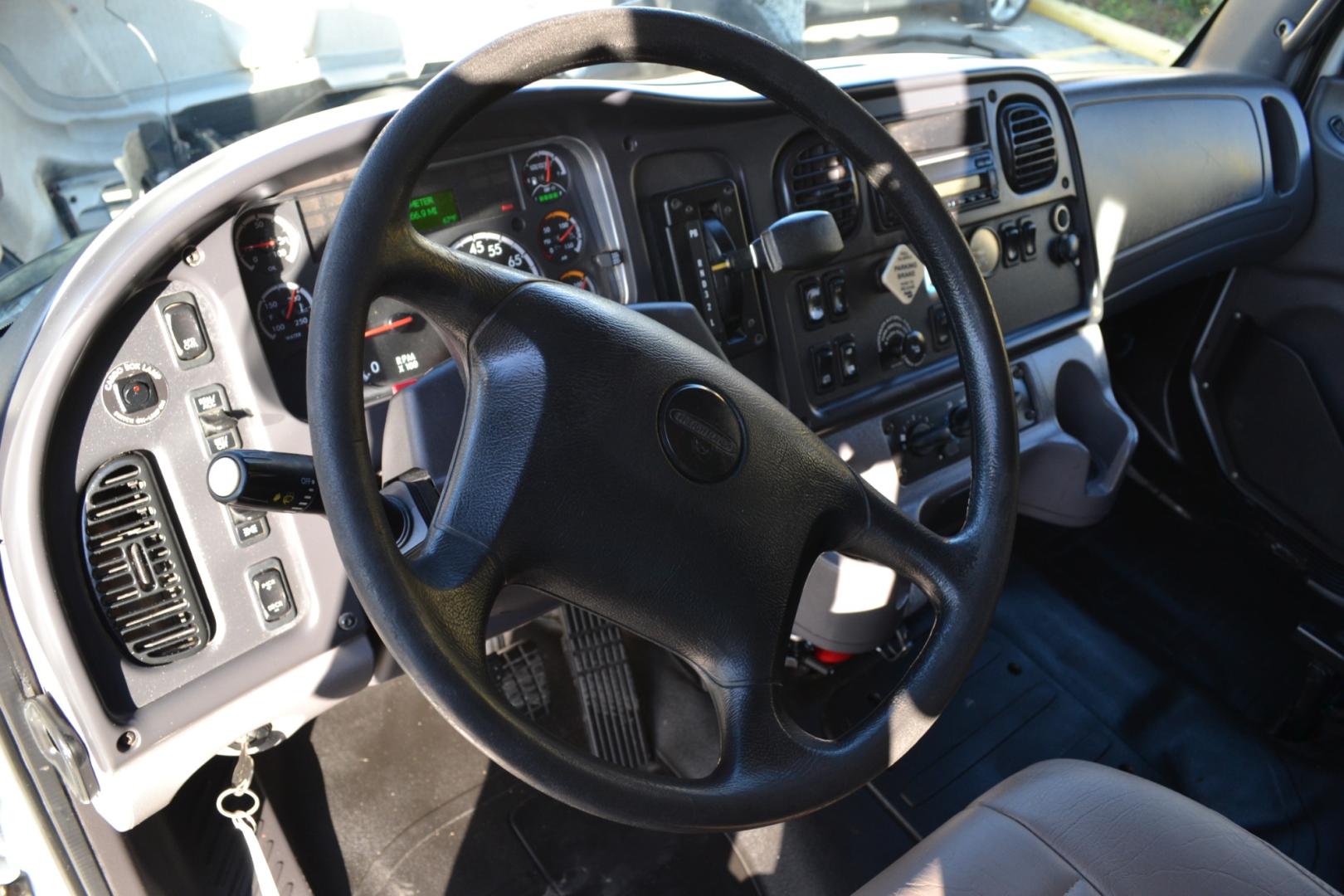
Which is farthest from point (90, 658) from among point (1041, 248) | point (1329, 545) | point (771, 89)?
point (1329, 545)

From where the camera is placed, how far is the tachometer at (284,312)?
1.23 m

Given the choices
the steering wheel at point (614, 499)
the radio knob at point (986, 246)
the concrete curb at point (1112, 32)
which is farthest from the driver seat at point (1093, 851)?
the concrete curb at point (1112, 32)

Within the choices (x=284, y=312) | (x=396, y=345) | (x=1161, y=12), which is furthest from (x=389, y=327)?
(x=1161, y=12)

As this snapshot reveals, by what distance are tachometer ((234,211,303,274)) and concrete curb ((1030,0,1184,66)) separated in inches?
67.9

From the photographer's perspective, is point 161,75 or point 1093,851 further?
point 161,75

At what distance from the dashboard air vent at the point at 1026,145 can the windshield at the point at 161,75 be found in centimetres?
64

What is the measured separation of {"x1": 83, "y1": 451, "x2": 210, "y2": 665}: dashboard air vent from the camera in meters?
1.13

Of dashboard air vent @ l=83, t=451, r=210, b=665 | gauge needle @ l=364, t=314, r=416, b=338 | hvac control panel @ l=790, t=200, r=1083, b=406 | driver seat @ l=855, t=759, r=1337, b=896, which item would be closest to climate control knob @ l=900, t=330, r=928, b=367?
hvac control panel @ l=790, t=200, r=1083, b=406

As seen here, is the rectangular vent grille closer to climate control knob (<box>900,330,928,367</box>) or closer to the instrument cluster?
climate control knob (<box>900,330,928,367</box>)

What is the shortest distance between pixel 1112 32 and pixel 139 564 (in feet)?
7.55

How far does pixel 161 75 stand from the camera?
1.39 m

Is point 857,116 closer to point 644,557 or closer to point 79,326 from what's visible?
point 644,557

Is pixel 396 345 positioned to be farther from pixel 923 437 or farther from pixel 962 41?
pixel 962 41

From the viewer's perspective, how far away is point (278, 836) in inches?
69.7
